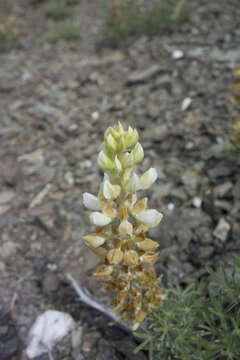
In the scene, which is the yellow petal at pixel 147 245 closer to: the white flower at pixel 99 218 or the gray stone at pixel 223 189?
the white flower at pixel 99 218

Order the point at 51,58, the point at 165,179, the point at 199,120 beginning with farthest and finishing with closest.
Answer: the point at 51,58 < the point at 199,120 < the point at 165,179

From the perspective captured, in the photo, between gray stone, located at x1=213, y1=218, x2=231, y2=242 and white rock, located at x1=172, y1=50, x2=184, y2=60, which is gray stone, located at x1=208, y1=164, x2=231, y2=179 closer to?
gray stone, located at x1=213, y1=218, x2=231, y2=242

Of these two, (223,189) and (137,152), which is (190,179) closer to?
(223,189)

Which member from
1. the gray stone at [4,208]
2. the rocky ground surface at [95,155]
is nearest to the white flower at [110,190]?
the rocky ground surface at [95,155]

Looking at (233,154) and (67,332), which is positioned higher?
(233,154)

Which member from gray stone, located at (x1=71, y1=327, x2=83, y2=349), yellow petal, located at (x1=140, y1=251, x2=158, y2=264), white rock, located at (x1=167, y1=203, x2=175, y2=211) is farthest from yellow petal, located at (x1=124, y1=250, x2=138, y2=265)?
white rock, located at (x1=167, y1=203, x2=175, y2=211)

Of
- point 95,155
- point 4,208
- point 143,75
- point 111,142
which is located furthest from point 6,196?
point 143,75

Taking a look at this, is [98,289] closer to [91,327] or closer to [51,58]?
[91,327]

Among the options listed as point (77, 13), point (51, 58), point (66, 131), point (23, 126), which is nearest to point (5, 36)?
point (51, 58)
